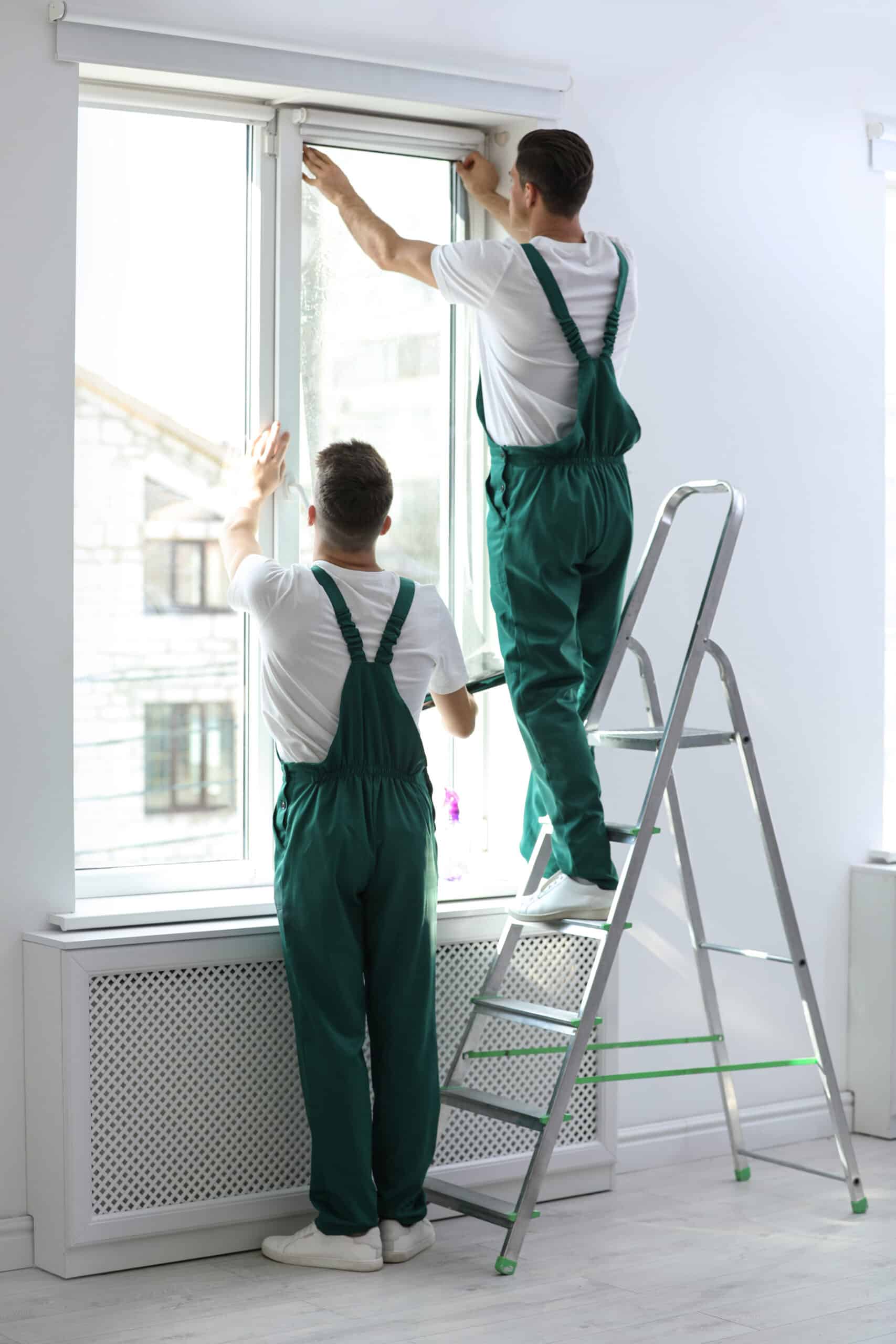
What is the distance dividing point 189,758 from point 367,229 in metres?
1.22

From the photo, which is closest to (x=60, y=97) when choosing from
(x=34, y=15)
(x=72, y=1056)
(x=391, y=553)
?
(x=34, y=15)

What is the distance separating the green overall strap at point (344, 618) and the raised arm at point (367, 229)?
0.73 metres

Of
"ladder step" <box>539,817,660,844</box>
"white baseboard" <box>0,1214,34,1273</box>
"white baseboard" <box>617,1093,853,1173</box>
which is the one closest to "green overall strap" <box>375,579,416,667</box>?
"ladder step" <box>539,817,660,844</box>

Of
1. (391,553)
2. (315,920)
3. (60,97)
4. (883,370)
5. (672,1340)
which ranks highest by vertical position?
(60,97)

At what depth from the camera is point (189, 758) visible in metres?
3.68

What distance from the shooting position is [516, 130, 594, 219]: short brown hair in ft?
11.1

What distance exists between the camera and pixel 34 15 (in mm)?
3262

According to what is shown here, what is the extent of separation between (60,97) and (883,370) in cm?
234

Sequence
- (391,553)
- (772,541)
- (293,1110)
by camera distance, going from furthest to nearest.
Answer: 1. (772,541)
2. (391,553)
3. (293,1110)

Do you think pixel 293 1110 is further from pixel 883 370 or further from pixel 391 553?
pixel 883 370

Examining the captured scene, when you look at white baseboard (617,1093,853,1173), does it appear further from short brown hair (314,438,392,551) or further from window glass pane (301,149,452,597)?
short brown hair (314,438,392,551)

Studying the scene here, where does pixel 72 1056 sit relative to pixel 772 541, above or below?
below

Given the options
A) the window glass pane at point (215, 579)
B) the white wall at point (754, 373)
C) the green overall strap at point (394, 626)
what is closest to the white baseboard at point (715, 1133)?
the white wall at point (754, 373)

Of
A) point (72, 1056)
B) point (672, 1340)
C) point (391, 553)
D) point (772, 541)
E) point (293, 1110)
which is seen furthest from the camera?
point (772, 541)
